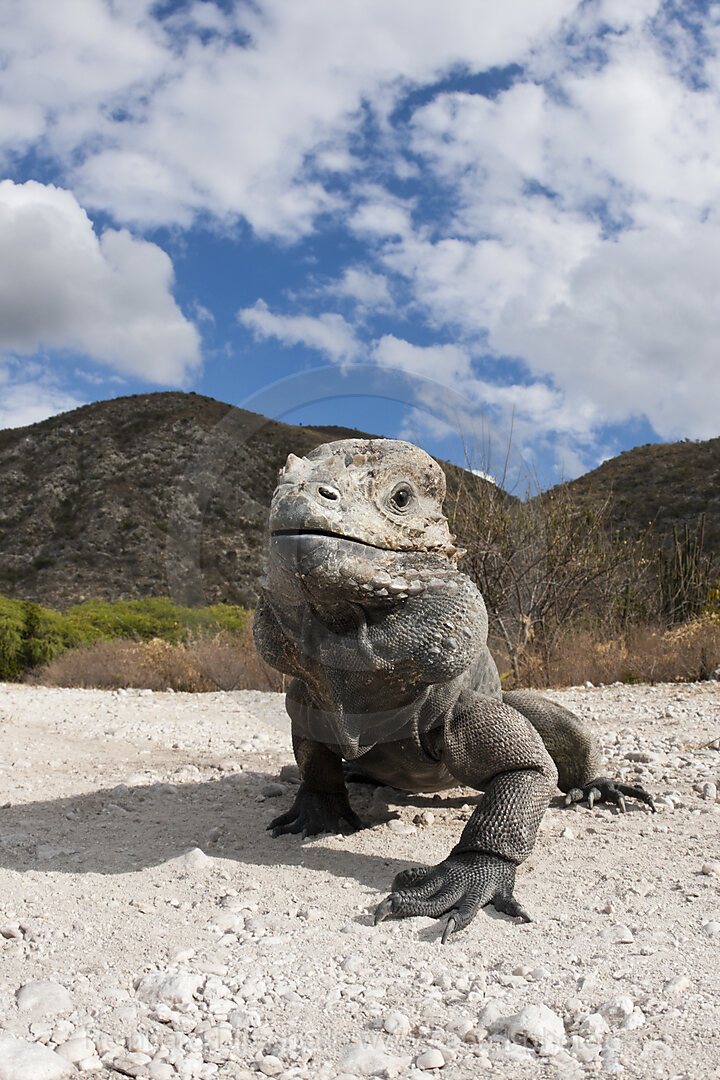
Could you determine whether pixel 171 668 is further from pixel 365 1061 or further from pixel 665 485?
pixel 665 485

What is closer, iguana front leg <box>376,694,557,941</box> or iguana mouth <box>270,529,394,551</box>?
iguana mouth <box>270,529,394,551</box>

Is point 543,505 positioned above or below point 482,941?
above

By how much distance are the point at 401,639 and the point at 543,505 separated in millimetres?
13520

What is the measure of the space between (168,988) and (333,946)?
27.5 inches

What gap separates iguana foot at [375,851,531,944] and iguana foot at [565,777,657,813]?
180 cm

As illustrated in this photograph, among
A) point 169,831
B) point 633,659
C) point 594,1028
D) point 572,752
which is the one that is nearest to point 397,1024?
point 594,1028

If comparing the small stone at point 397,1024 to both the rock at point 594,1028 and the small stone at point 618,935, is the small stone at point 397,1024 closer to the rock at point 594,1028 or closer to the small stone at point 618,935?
the rock at point 594,1028

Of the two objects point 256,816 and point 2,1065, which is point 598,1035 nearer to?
point 2,1065

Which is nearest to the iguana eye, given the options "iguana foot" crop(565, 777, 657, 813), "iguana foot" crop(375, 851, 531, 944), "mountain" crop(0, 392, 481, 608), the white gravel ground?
"iguana foot" crop(375, 851, 531, 944)

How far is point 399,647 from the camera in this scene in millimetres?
3619

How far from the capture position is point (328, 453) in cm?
377

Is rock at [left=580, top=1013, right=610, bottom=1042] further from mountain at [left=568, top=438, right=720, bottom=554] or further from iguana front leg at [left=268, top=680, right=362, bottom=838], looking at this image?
mountain at [left=568, top=438, right=720, bottom=554]

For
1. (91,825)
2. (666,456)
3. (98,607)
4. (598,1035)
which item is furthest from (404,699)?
(666,456)

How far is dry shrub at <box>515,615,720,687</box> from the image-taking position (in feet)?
41.9
